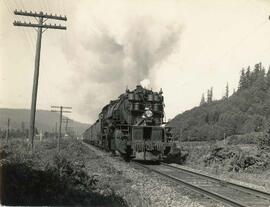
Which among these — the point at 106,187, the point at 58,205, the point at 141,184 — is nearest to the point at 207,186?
the point at 141,184

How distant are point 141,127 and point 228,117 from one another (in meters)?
77.4

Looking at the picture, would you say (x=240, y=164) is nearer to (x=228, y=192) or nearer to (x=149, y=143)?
(x=149, y=143)

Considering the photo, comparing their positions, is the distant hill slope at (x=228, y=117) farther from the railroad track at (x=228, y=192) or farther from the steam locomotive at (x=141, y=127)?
the railroad track at (x=228, y=192)

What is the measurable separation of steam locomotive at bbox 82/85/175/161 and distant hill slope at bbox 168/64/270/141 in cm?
5276

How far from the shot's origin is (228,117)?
98188 mm

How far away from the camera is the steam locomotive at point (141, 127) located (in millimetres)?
22844

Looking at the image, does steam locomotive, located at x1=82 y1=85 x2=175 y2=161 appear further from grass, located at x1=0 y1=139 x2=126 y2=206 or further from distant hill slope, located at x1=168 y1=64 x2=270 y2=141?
distant hill slope, located at x1=168 y1=64 x2=270 y2=141

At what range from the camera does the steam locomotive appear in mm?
22844

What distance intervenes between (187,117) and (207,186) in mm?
94520

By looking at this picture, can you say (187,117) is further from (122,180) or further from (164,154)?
(122,180)

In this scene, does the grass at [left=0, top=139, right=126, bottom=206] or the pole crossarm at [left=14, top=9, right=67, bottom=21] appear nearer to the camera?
the grass at [left=0, top=139, right=126, bottom=206]

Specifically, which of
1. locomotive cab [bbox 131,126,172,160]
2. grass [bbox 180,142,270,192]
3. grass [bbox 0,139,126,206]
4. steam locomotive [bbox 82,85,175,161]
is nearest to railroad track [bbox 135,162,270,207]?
grass [bbox 180,142,270,192]

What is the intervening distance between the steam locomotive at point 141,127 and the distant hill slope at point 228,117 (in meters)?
52.8

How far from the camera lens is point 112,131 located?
85.1 feet
